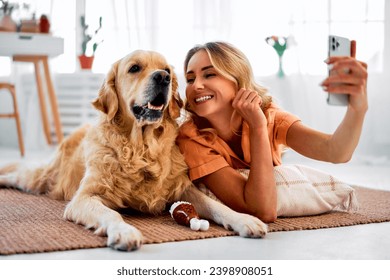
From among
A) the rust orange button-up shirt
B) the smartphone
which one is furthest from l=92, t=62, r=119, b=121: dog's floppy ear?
the smartphone

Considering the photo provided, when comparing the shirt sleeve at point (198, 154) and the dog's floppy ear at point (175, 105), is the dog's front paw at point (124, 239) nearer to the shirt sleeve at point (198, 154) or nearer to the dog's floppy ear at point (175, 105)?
the shirt sleeve at point (198, 154)

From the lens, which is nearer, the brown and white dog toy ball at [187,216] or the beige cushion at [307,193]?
the brown and white dog toy ball at [187,216]

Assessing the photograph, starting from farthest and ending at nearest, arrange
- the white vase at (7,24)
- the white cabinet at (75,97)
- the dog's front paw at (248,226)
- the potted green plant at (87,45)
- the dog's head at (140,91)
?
the white cabinet at (75,97), the potted green plant at (87,45), the white vase at (7,24), the dog's head at (140,91), the dog's front paw at (248,226)

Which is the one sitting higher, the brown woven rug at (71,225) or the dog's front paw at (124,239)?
the dog's front paw at (124,239)

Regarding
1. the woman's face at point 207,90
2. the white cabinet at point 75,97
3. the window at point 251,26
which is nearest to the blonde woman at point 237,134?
the woman's face at point 207,90

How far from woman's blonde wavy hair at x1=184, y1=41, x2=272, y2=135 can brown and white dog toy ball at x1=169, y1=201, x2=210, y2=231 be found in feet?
1.23

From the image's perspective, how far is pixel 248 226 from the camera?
5.31 feet

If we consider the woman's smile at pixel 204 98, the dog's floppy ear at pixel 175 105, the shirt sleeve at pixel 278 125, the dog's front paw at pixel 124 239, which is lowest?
the dog's front paw at pixel 124 239

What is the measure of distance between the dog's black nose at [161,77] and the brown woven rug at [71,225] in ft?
1.54

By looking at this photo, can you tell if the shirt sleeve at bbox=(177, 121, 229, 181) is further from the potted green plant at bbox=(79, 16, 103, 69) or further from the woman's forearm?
the potted green plant at bbox=(79, 16, 103, 69)

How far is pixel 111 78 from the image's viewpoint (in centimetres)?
200

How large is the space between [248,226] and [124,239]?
39 centimetres

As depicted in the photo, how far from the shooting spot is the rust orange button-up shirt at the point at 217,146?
1.90m
